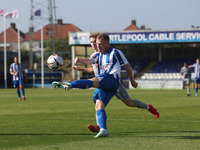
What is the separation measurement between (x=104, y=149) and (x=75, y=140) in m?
1.17

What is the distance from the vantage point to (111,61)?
758cm

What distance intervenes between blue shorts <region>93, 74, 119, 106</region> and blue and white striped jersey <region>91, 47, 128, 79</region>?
134mm

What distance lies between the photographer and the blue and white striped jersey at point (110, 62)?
298 inches

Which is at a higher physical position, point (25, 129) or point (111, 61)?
point (111, 61)

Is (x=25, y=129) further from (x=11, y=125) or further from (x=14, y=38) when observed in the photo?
(x=14, y=38)

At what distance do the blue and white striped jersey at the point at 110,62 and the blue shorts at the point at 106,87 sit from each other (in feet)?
0.44

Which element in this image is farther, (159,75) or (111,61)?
(159,75)

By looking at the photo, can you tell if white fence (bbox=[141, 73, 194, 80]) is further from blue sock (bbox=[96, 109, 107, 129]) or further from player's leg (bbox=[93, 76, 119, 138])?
blue sock (bbox=[96, 109, 107, 129])

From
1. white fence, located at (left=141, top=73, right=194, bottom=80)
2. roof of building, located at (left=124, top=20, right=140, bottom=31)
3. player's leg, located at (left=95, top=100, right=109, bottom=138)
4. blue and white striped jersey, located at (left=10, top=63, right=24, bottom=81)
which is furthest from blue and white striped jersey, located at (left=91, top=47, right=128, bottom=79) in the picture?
roof of building, located at (left=124, top=20, right=140, bottom=31)

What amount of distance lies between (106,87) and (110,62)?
50 centimetres

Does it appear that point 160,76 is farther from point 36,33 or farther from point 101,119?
point 36,33

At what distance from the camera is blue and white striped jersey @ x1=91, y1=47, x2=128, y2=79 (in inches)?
298

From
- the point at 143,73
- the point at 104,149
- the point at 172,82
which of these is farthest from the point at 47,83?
the point at 104,149

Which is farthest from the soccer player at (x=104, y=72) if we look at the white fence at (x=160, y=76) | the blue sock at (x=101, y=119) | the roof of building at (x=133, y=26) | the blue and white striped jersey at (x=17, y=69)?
the roof of building at (x=133, y=26)
